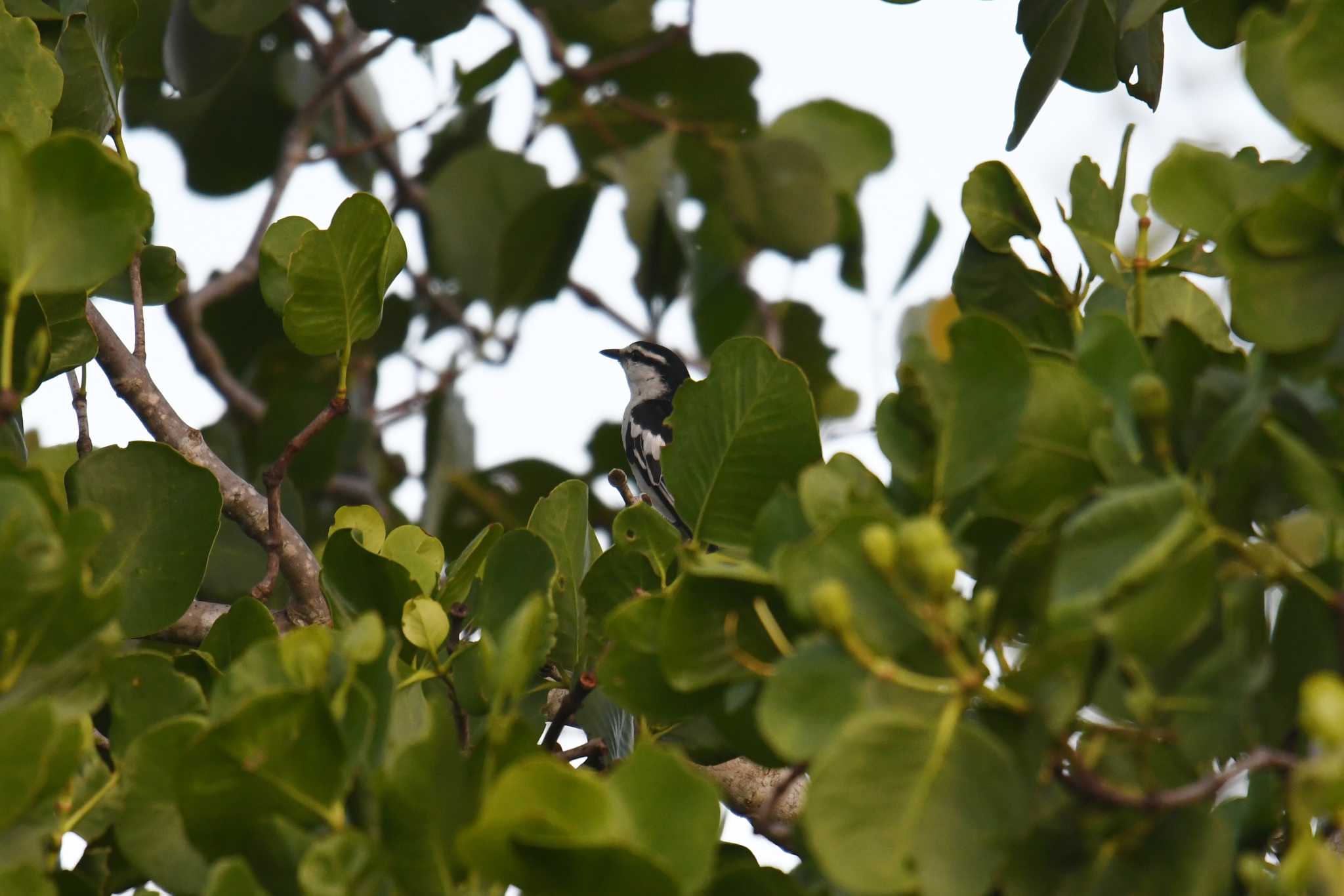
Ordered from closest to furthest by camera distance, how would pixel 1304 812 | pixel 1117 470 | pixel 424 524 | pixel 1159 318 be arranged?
pixel 1304 812 → pixel 1117 470 → pixel 1159 318 → pixel 424 524

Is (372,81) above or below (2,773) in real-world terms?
below

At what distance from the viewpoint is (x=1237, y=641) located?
121 cm

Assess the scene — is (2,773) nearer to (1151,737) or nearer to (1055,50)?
(1151,737)

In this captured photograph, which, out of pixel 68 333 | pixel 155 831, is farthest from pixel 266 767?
pixel 68 333

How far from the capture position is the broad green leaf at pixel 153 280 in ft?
8.26

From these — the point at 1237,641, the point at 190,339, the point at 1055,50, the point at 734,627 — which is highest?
the point at 1055,50

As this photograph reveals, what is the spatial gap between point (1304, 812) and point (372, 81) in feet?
19.6

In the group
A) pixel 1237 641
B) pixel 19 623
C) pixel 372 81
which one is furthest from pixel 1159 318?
pixel 372 81

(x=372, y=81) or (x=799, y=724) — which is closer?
(x=799, y=724)

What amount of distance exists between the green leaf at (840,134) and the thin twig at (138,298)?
3409 millimetres

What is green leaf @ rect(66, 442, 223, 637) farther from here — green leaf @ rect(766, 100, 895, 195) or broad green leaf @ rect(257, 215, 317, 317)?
green leaf @ rect(766, 100, 895, 195)

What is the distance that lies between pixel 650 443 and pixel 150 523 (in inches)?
198

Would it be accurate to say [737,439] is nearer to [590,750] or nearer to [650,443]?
[590,750]

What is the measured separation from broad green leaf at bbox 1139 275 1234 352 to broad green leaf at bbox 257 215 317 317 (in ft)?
3.80
